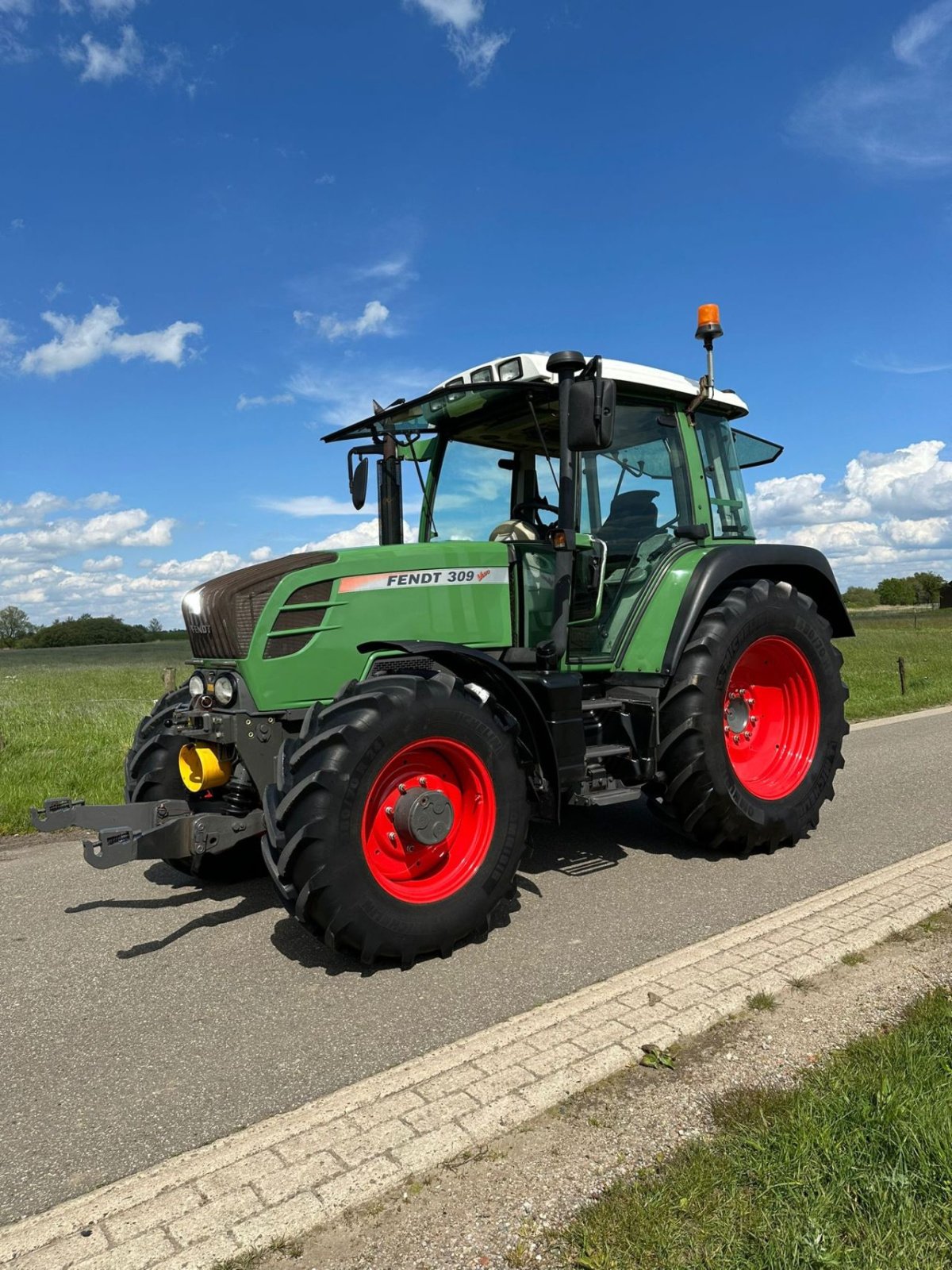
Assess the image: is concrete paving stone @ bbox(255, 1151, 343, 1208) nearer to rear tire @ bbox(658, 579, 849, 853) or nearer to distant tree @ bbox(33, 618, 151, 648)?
rear tire @ bbox(658, 579, 849, 853)

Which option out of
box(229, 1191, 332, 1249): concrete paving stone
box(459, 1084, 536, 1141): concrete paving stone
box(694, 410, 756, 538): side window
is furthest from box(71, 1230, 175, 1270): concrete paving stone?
box(694, 410, 756, 538): side window

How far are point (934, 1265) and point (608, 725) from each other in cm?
315

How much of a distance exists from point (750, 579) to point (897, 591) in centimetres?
10016

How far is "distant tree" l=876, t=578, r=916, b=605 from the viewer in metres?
93.6

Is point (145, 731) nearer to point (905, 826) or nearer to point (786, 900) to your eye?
point (786, 900)

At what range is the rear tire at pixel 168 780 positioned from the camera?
4.66 meters

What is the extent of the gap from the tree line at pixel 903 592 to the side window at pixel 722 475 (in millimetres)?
89764

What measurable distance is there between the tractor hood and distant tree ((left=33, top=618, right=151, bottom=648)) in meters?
74.0

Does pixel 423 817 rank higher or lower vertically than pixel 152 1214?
higher

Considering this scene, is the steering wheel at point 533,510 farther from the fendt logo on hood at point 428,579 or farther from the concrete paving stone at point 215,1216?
the concrete paving stone at point 215,1216

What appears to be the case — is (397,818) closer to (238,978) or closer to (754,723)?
(238,978)

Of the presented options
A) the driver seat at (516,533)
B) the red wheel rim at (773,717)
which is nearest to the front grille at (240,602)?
the driver seat at (516,533)

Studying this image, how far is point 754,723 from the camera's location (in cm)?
566

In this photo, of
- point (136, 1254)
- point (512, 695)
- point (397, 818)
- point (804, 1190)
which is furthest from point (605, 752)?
point (136, 1254)
